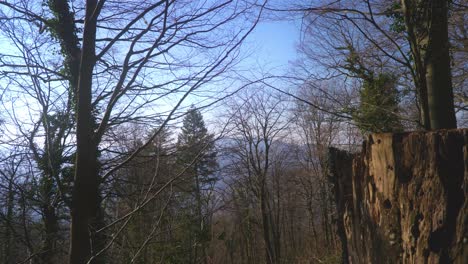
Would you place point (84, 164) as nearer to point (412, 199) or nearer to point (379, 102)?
point (412, 199)

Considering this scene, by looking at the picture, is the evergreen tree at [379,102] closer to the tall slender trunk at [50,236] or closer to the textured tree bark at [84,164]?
the textured tree bark at [84,164]

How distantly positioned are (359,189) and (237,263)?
2411 centimetres

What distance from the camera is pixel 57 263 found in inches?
262

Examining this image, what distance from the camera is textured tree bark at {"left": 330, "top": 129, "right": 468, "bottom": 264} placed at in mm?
1579

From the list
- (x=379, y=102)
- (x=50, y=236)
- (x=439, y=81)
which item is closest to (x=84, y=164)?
(x=50, y=236)

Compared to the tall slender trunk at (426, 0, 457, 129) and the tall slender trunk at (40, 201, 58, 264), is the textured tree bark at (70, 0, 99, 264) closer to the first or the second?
the tall slender trunk at (40, 201, 58, 264)

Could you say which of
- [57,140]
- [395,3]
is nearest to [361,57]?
[395,3]

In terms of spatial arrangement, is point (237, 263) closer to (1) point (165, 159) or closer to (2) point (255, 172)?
(2) point (255, 172)

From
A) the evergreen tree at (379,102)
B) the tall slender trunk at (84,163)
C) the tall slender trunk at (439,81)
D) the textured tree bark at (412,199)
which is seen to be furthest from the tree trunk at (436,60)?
the tall slender trunk at (84,163)

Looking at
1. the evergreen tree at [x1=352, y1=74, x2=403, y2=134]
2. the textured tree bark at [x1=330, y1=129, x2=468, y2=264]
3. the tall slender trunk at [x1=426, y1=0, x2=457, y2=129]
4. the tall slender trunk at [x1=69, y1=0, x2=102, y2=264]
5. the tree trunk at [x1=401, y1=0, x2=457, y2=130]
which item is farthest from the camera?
the evergreen tree at [x1=352, y1=74, x2=403, y2=134]

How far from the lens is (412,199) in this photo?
172cm

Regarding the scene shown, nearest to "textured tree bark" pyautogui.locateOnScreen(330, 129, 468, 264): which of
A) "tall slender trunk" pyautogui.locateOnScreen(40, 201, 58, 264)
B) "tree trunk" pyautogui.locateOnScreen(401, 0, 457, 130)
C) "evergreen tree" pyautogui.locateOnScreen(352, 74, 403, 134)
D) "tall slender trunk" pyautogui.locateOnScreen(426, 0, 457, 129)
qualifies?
"tree trunk" pyautogui.locateOnScreen(401, 0, 457, 130)

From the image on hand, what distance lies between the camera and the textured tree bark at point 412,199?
62.2 inches

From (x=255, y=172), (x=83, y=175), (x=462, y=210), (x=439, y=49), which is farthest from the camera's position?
(x=255, y=172)
